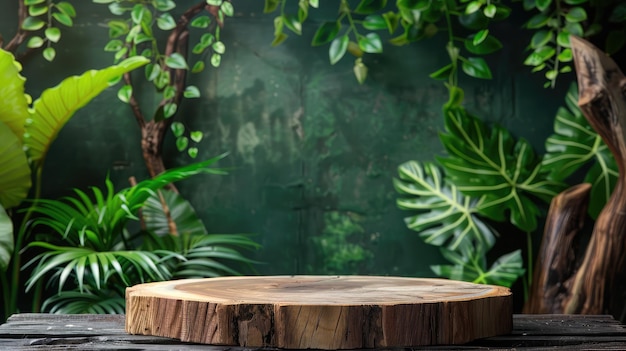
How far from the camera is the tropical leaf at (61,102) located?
2.27 meters

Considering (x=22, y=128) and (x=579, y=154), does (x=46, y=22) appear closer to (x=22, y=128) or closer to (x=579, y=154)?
(x=22, y=128)

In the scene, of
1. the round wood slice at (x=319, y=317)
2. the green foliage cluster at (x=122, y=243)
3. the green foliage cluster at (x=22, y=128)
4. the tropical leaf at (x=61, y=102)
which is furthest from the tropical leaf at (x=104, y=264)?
the round wood slice at (x=319, y=317)

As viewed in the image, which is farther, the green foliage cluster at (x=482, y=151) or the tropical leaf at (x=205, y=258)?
the green foliage cluster at (x=482, y=151)

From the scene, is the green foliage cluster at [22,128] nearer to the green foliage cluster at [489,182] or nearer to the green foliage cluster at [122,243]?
the green foliage cluster at [122,243]

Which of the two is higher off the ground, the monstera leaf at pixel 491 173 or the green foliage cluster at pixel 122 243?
the monstera leaf at pixel 491 173

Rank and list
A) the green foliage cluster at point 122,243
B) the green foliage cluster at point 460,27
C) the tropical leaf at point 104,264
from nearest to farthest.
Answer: the tropical leaf at point 104,264, the green foliage cluster at point 122,243, the green foliage cluster at point 460,27

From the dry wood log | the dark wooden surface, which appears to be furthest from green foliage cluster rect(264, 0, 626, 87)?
the dark wooden surface

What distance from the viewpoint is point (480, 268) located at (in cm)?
253

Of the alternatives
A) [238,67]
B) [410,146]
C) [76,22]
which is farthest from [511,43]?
[76,22]

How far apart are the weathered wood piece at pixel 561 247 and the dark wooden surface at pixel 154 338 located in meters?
0.76

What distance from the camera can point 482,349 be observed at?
45.0 inches

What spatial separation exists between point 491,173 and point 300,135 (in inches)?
27.5

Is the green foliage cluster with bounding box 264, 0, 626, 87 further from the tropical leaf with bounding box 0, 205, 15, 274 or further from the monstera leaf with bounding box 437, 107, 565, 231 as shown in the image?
the tropical leaf with bounding box 0, 205, 15, 274

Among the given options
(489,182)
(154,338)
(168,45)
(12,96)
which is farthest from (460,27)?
(154,338)
